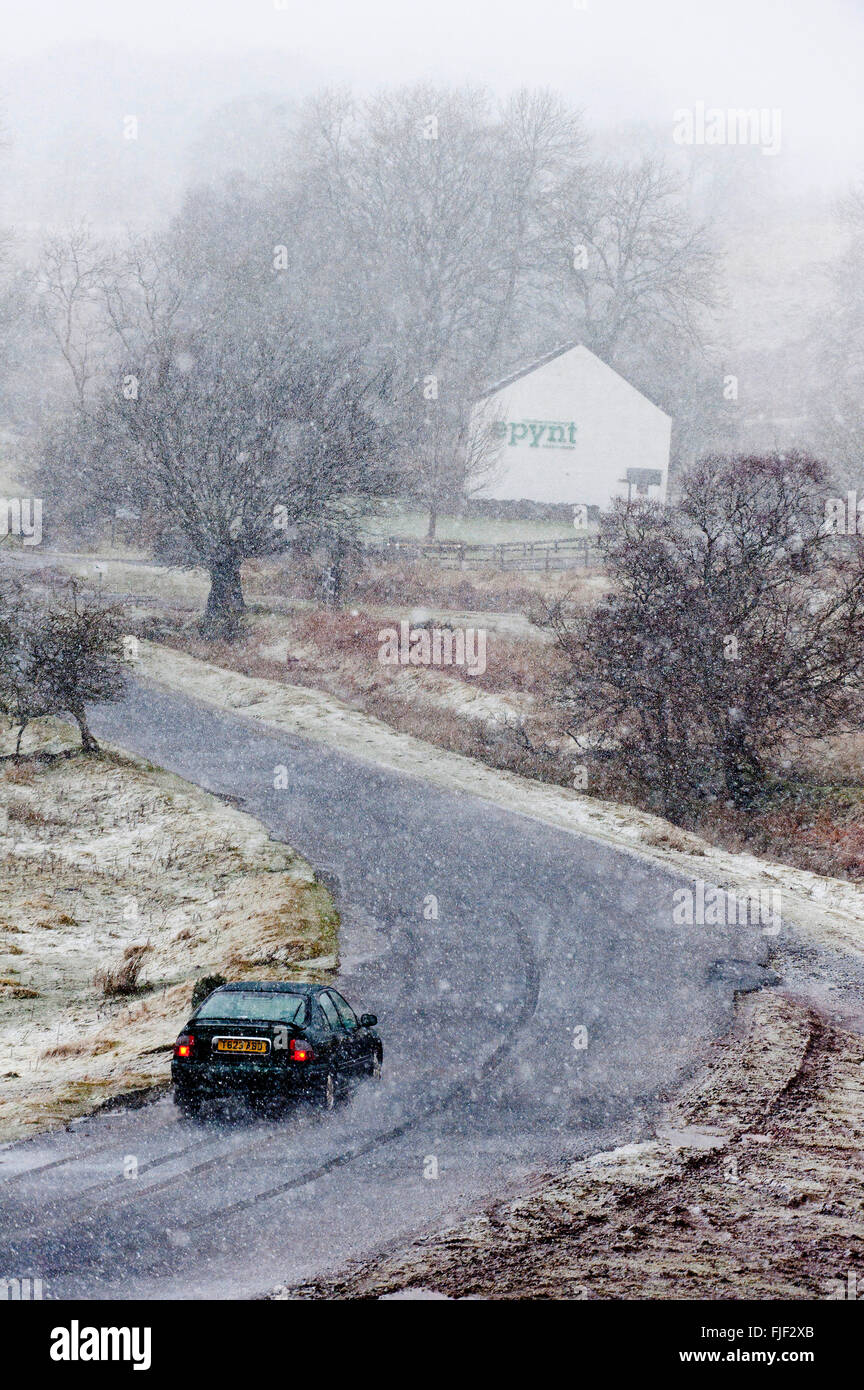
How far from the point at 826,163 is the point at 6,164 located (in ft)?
408

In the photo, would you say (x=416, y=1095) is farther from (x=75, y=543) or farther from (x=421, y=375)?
(x=421, y=375)

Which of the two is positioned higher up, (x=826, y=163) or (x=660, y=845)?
(x=826, y=163)

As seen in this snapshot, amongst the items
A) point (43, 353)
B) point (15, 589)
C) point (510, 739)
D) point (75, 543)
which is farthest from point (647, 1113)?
point (43, 353)

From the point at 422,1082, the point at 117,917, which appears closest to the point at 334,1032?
the point at 422,1082

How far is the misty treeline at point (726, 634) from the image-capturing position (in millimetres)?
25688

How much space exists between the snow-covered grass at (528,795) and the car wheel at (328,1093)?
9362 mm

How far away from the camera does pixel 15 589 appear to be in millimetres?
34969

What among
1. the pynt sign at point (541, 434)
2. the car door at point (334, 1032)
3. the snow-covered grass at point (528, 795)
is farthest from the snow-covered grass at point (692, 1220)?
the pynt sign at point (541, 434)

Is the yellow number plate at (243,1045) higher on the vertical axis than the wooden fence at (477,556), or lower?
lower

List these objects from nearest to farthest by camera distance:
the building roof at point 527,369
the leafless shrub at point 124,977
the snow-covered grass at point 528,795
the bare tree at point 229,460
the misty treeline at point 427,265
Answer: the leafless shrub at point 124,977 → the snow-covered grass at point 528,795 → the bare tree at point 229,460 → the building roof at point 527,369 → the misty treeline at point 427,265

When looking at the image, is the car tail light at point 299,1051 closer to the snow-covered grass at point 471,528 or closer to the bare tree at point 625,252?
the snow-covered grass at point 471,528

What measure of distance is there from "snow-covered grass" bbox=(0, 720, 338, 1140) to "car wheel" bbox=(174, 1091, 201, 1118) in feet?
2.93

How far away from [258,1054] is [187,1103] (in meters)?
0.75
